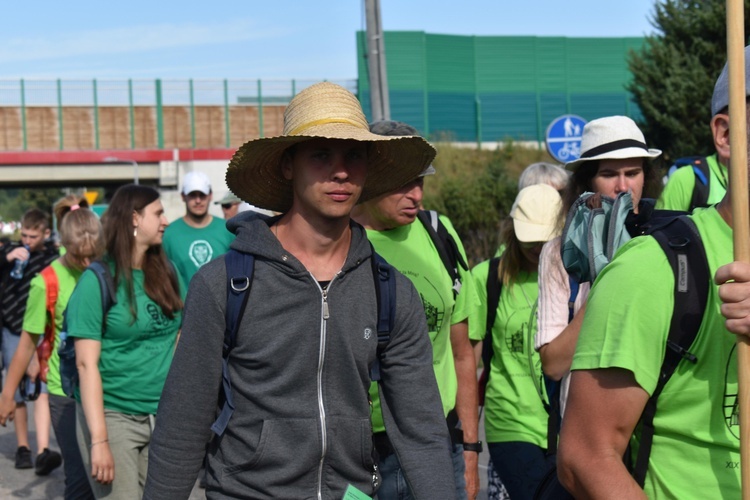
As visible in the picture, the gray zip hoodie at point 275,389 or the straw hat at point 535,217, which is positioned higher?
the straw hat at point 535,217

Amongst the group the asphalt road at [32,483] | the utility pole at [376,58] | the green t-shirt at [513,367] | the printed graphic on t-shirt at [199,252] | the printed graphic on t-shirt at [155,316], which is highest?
the utility pole at [376,58]

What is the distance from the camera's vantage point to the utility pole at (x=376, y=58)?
40.4 feet

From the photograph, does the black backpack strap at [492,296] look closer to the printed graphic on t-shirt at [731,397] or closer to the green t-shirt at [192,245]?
the printed graphic on t-shirt at [731,397]

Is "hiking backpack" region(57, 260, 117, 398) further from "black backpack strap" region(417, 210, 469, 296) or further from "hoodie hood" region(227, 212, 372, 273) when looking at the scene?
"hoodie hood" region(227, 212, 372, 273)

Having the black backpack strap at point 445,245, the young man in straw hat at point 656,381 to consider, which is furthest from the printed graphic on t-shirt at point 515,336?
the young man in straw hat at point 656,381

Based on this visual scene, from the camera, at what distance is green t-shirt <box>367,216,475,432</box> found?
188 inches

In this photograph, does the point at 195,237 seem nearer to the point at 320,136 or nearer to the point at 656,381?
the point at 320,136

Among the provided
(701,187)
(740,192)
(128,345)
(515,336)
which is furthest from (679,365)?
(128,345)

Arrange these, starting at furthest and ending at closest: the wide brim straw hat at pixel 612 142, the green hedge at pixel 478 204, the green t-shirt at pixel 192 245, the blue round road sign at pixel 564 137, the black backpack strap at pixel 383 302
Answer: the green hedge at pixel 478 204 → the blue round road sign at pixel 564 137 → the green t-shirt at pixel 192 245 → the wide brim straw hat at pixel 612 142 → the black backpack strap at pixel 383 302

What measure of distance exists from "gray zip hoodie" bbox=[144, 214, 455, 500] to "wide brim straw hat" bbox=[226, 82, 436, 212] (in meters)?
0.25

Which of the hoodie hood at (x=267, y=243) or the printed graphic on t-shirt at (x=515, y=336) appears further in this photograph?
the printed graphic on t-shirt at (x=515, y=336)

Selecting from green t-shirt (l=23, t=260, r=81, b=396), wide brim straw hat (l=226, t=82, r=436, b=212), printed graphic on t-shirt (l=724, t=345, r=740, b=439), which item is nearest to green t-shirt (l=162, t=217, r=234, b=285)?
green t-shirt (l=23, t=260, r=81, b=396)

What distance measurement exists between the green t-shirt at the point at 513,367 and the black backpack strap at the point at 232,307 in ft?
7.31

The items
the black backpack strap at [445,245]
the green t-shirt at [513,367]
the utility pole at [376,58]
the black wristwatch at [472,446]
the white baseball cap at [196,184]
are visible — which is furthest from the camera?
the utility pole at [376,58]
